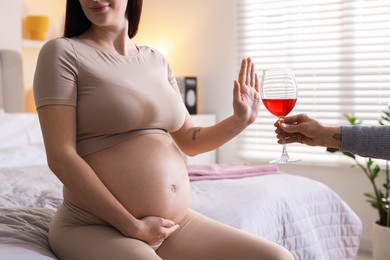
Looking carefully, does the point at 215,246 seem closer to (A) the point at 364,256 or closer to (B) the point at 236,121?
(B) the point at 236,121

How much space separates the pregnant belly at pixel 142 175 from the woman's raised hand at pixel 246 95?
1.04 feet

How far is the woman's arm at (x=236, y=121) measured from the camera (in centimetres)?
172

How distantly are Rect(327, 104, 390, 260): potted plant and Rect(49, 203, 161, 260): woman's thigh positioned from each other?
2.38 m

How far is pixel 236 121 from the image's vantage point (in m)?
1.74

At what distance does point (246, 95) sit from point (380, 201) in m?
2.11

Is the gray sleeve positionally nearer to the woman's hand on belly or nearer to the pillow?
the woman's hand on belly

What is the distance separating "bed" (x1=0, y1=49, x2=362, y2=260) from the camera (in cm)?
159

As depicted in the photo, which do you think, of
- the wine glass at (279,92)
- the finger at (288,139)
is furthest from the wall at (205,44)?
the wine glass at (279,92)

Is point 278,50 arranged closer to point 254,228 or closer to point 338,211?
point 338,211

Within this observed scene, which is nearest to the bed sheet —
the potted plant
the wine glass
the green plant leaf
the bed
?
the bed

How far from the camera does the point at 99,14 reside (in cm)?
154

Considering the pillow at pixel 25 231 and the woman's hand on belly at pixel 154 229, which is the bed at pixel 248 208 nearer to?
the pillow at pixel 25 231

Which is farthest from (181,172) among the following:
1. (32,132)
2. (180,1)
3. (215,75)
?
(180,1)

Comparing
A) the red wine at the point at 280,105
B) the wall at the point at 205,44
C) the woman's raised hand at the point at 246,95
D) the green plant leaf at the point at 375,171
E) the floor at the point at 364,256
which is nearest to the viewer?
the red wine at the point at 280,105
